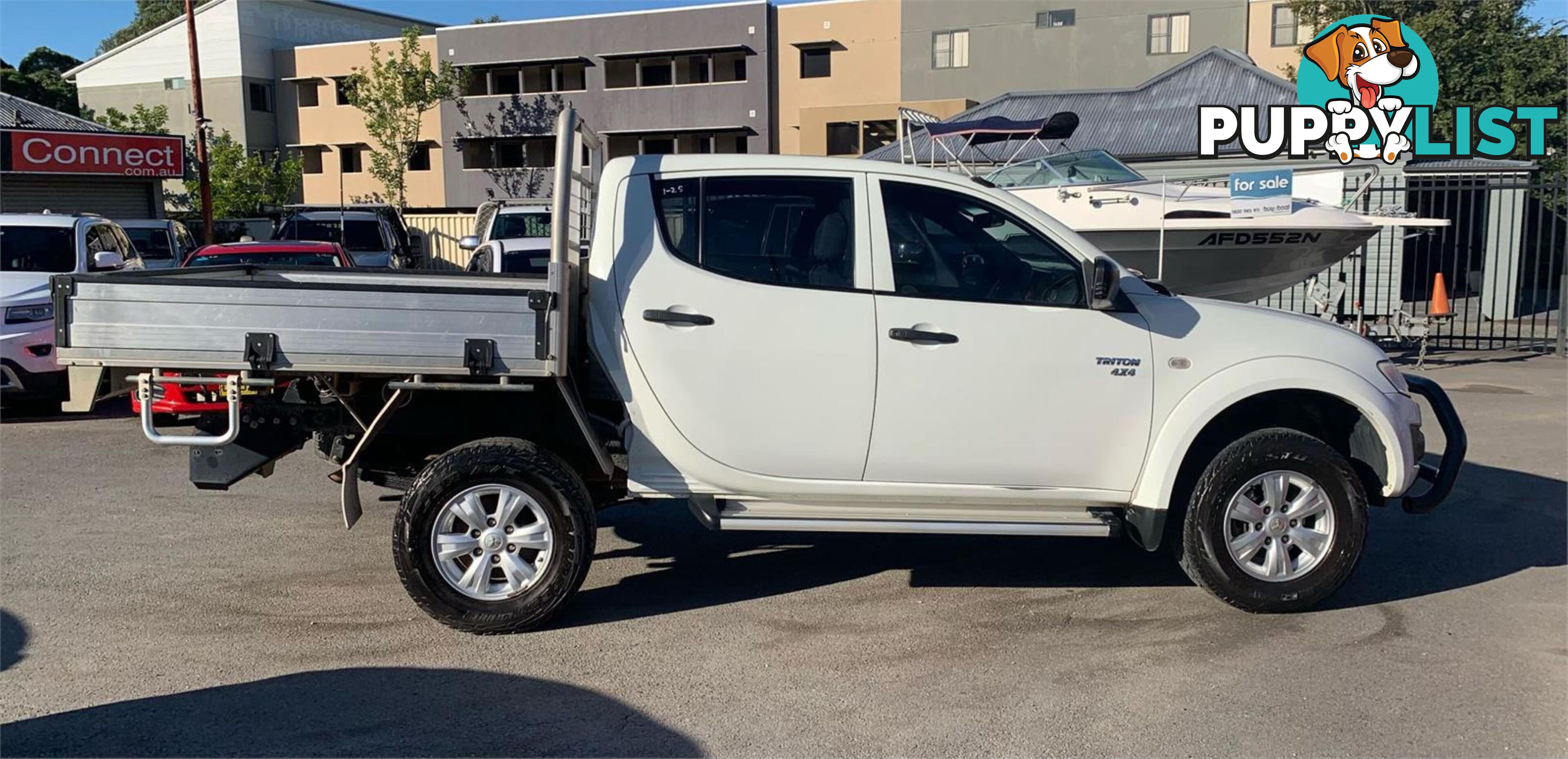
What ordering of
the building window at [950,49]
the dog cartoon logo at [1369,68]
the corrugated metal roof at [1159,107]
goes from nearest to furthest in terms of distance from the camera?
the corrugated metal roof at [1159,107] < the dog cartoon logo at [1369,68] < the building window at [950,49]

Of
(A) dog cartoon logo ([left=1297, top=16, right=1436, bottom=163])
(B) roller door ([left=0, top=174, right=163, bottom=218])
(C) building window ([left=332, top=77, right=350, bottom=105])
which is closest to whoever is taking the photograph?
(A) dog cartoon logo ([left=1297, top=16, right=1436, bottom=163])

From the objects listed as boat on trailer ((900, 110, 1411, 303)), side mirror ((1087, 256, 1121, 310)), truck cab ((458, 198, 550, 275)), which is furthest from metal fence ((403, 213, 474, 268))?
side mirror ((1087, 256, 1121, 310))

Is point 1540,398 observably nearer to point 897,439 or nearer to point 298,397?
point 897,439

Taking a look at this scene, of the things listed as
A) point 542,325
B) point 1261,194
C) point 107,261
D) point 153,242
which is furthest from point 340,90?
point 542,325

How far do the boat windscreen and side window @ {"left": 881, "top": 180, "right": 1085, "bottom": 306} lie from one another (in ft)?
28.5

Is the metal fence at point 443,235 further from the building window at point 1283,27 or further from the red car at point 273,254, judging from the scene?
the building window at point 1283,27

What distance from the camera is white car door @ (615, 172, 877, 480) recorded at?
17.7 feet

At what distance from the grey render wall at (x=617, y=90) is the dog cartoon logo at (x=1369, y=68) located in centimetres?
2153

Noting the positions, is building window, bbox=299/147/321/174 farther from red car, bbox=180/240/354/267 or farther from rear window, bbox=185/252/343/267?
rear window, bbox=185/252/343/267

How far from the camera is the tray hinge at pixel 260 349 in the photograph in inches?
199

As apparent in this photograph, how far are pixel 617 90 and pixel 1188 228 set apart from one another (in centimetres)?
3559

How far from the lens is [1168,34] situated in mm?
39344

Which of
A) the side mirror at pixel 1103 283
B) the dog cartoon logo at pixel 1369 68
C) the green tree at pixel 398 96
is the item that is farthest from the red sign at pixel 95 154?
the side mirror at pixel 1103 283

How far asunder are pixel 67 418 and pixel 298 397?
701 centimetres
